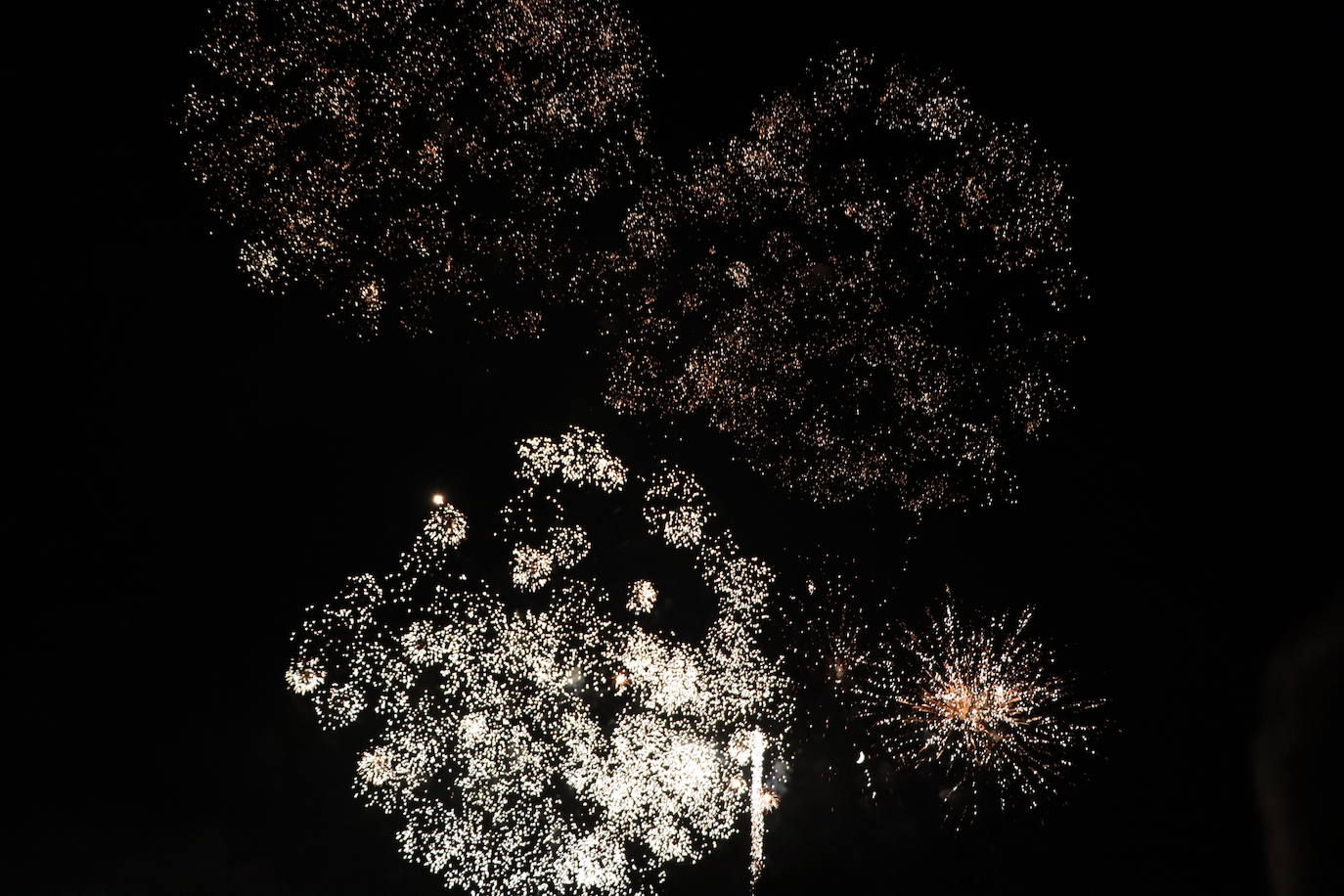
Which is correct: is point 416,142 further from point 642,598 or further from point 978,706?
point 978,706

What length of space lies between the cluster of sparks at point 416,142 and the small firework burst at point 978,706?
2.32 m

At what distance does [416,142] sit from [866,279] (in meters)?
1.98

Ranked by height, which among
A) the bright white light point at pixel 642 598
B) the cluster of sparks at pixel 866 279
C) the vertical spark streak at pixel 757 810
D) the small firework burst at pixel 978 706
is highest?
the cluster of sparks at pixel 866 279

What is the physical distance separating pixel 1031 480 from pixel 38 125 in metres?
4.45

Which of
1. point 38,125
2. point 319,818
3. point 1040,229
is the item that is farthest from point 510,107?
point 319,818

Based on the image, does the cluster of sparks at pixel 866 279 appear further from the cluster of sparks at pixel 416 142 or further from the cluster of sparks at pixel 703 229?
the cluster of sparks at pixel 416 142

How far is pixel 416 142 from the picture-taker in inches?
131

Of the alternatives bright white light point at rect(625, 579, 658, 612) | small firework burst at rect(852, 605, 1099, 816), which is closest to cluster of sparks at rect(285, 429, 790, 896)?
bright white light point at rect(625, 579, 658, 612)

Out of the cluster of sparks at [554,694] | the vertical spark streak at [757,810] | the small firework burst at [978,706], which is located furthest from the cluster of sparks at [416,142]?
the small firework burst at [978,706]

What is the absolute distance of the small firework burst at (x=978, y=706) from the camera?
11.8 ft

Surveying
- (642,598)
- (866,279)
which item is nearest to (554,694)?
(642,598)

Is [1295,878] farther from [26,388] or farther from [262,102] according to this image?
[26,388]

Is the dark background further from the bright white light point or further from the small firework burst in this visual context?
the bright white light point

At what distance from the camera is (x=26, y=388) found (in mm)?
3322
